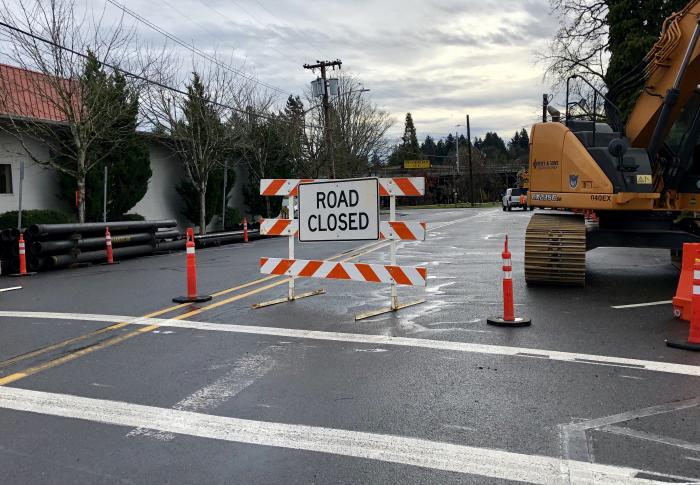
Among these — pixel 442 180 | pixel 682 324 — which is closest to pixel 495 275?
pixel 682 324

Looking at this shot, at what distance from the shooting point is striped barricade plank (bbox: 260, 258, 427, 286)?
8273mm

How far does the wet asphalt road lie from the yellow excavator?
0.92 metres

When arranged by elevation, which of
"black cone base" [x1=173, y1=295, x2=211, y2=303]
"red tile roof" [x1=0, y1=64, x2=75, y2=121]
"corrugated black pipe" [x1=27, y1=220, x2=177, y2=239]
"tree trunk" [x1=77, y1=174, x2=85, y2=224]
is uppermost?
"red tile roof" [x1=0, y1=64, x2=75, y2=121]

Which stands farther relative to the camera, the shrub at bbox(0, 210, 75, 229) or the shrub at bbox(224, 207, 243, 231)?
the shrub at bbox(224, 207, 243, 231)

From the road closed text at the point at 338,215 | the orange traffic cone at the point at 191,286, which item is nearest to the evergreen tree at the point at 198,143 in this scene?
the orange traffic cone at the point at 191,286

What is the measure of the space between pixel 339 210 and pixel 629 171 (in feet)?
15.8

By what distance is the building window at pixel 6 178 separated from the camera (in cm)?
2092

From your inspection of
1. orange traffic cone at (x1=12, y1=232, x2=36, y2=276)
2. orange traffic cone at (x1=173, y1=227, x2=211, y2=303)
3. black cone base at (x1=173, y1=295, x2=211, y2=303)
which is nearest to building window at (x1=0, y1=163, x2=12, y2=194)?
orange traffic cone at (x1=12, y1=232, x2=36, y2=276)

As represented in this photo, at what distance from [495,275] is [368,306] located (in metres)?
3.89

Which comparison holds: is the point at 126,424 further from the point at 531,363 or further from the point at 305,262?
the point at 305,262

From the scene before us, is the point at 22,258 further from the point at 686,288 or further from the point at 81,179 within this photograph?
the point at 686,288

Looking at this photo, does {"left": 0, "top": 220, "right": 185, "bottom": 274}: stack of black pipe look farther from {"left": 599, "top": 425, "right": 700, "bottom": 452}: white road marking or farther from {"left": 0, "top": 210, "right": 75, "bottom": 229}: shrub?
{"left": 599, "top": 425, "right": 700, "bottom": 452}: white road marking

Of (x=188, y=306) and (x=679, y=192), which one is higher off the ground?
(x=679, y=192)

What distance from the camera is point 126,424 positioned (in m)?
4.62
